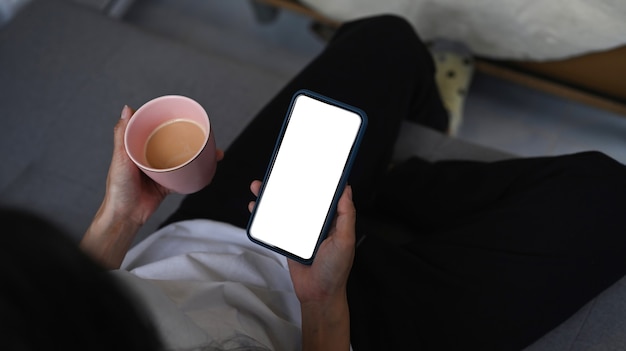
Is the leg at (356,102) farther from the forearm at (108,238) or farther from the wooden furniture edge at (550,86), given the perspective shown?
the wooden furniture edge at (550,86)

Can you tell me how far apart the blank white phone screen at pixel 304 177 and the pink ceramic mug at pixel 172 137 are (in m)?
0.10

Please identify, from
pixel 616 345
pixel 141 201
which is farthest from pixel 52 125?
pixel 616 345

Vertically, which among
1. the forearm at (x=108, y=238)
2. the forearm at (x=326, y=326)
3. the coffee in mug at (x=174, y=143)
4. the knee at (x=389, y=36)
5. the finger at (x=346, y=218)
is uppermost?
the knee at (x=389, y=36)

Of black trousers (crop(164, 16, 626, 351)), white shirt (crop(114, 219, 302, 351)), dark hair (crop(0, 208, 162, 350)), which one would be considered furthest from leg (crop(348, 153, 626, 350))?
dark hair (crop(0, 208, 162, 350))

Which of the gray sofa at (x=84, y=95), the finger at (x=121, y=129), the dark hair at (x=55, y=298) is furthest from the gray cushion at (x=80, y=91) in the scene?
the dark hair at (x=55, y=298)

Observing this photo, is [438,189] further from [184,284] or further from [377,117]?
[184,284]

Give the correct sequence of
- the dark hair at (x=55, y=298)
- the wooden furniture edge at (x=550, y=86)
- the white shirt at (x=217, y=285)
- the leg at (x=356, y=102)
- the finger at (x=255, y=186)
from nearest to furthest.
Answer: the dark hair at (x=55, y=298) < the white shirt at (x=217, y=285) < the finger at (x=255, y=186) < the leg at (x=356, y=102) < the wooden furniture edge at (x=550, y=86)

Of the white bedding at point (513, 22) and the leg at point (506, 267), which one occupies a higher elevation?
the white bedding at point (513, 22)

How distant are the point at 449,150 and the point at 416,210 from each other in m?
0.17

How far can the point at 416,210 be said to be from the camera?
30.0 inches

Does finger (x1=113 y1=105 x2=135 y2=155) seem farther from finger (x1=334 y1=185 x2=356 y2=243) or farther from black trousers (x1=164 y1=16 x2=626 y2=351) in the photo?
finger (x1=334 y1=185 x2=356 y2=243)

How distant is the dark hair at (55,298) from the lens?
0.25m

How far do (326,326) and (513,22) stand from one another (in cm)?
80

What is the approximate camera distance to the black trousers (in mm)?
587
